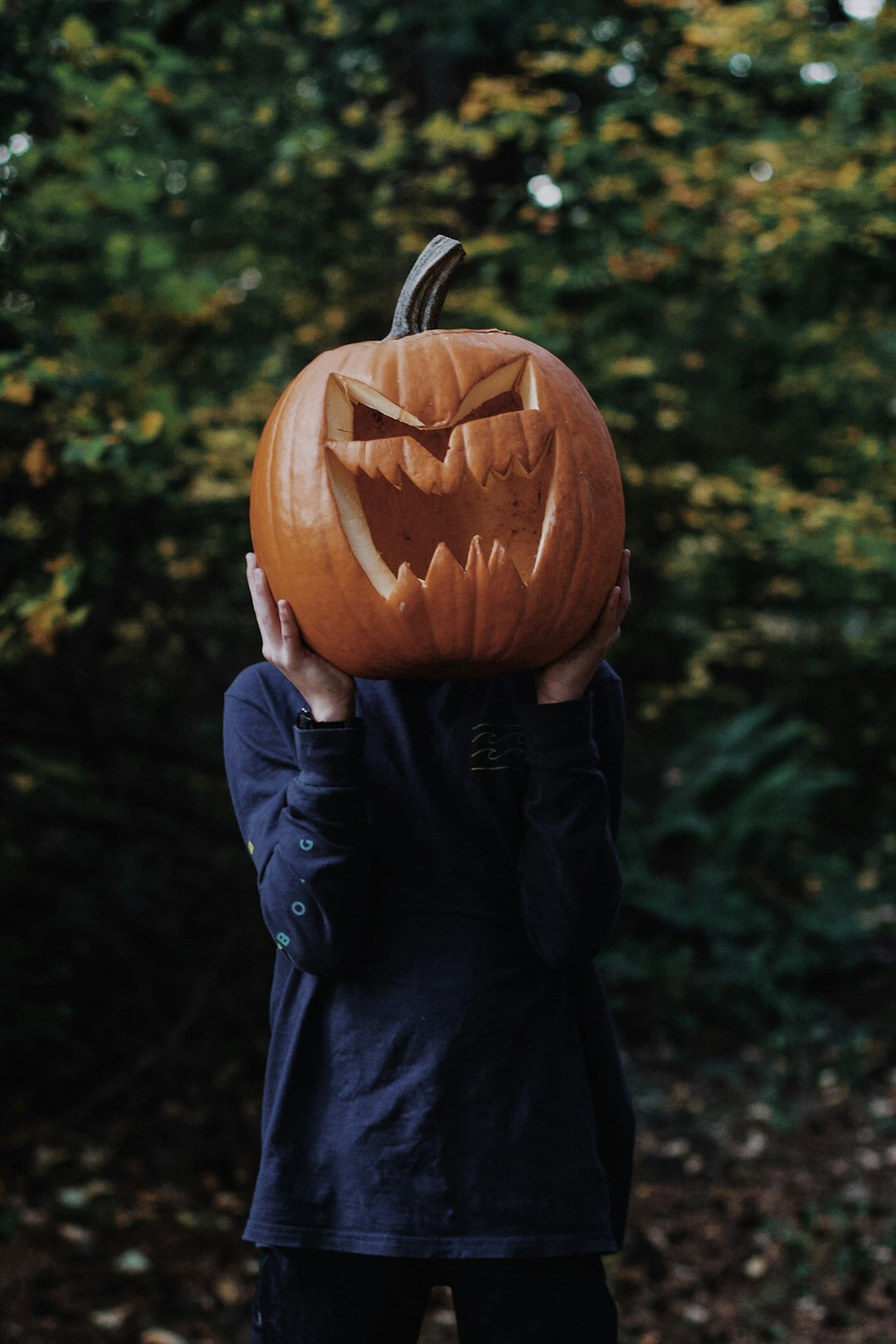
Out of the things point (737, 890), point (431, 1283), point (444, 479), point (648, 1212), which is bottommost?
point (737, 890)

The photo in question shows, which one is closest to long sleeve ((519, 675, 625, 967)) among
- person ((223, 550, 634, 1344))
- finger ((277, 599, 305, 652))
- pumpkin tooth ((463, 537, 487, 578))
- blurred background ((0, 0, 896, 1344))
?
person ((223, 550, 634, 1344))

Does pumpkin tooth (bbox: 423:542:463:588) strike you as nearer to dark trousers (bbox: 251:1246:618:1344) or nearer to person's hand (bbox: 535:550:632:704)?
person's hand (bbox: 535:550:632:704)

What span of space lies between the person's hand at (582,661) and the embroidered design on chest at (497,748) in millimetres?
69

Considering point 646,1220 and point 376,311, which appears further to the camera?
point 376,311

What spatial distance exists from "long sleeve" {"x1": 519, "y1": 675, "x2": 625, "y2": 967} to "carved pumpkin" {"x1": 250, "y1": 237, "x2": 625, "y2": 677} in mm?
133

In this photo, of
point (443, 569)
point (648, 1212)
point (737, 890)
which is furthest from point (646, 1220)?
point (443, 569)

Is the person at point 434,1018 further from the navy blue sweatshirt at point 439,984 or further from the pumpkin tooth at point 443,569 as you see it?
the pumpkin tooth at point 443,569

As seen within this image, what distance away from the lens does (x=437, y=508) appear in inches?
74.7

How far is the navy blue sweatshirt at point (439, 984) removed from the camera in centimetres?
169

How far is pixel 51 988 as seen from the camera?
4996mm

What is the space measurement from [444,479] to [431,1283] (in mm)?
1191

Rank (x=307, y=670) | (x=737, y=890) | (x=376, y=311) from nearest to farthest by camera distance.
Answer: (x=307, y=670) < (x=376, y=311) < (x=737, y=890)

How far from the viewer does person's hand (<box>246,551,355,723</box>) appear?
176 centimetres

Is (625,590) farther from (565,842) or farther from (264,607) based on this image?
(264,607)
